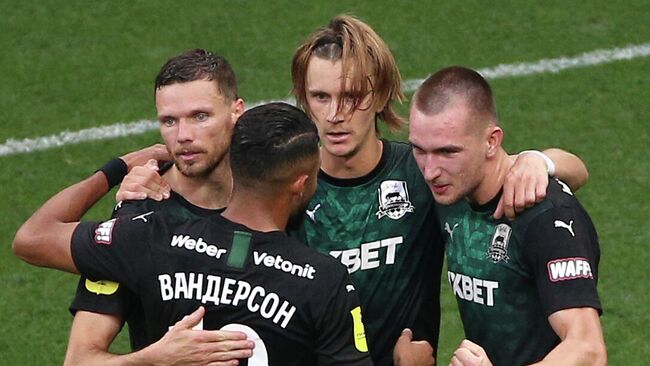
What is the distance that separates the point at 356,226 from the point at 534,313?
0.95m

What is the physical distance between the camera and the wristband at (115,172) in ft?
20.3

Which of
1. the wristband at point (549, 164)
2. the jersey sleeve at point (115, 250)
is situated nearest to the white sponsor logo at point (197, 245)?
the jersey sleeve at point (115, 250)

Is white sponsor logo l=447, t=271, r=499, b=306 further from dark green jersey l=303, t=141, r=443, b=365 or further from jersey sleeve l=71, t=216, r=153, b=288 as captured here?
jersey sleeve l=71, t=216, r=153, b=288

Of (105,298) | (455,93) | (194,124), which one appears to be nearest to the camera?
(105,298)

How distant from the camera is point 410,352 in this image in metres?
5.95

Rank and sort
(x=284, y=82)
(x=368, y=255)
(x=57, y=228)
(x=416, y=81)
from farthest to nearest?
(x=284, y=82), (x=416, y=81), (x=368, y=255), (x=57, y=228)

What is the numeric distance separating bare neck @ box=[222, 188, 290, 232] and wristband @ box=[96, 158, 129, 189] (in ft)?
3.82

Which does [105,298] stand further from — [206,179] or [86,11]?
[86,11]

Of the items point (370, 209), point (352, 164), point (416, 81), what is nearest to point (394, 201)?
point (370, 209)

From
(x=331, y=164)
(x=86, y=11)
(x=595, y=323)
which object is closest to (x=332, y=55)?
(x=331, y=164)

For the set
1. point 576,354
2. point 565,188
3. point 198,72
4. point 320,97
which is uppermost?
point 198,72

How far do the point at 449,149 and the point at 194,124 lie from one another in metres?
1.10

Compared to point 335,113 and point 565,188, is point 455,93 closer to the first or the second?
point 565,188

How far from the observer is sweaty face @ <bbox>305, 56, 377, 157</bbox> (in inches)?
243
